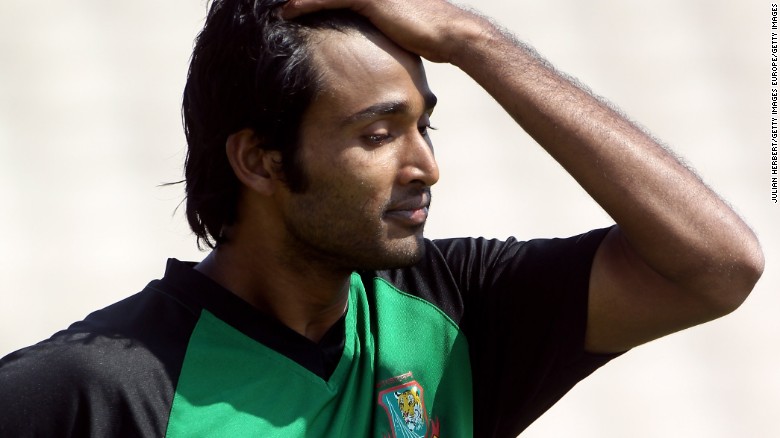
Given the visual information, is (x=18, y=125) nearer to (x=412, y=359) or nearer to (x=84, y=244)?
(x=84, y=244)

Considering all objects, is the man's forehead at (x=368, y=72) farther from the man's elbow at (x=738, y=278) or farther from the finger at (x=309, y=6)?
the man's elbow at (x=738, y=278)

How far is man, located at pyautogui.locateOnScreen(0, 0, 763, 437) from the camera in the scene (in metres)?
2.62

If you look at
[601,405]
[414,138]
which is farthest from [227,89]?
[601,405]

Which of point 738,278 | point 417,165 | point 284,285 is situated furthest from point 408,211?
point 738,278

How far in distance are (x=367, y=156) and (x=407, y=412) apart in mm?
569

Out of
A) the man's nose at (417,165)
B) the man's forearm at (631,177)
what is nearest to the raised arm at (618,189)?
the man's forearm at (631,177)

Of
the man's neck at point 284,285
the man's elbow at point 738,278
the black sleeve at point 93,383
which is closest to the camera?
the black sleeve at point 93,383

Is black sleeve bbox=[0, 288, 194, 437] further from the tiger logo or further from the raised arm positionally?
the raised arm

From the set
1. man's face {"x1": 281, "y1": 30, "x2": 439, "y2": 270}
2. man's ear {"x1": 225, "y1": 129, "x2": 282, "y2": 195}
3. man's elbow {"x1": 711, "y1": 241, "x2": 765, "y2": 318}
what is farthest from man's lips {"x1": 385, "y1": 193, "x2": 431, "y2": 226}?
man's elbow {"x1": 711, "y1": 241, "x2": 765, "y2": 318}

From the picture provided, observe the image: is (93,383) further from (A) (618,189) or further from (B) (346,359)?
(A) (618,189)

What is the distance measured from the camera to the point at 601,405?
20.4 ft

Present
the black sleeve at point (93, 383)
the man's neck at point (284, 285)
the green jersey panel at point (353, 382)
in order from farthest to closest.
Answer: the man's neck at point (284, 285), the green jersey panel at point (353, 382), the black sleeve at point (93, 383)

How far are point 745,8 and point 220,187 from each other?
591 centimetres

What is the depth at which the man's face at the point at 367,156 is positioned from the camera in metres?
2.69
